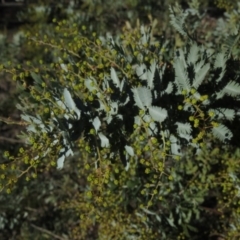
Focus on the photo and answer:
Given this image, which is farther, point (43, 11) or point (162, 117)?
point (43, 11)

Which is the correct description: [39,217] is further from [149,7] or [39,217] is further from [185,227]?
[149,7]

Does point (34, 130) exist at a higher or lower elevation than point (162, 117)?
lower

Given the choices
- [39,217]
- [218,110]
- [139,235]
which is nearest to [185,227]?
[139,235]

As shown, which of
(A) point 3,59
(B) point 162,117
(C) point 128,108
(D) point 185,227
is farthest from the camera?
Result: (A) point 3,59

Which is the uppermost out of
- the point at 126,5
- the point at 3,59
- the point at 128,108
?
the point at 128,108

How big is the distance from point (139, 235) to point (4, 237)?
2.00 m

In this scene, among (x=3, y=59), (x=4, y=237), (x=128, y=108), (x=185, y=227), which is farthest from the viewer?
(x=3, y=59)

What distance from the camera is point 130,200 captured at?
3.34 meters

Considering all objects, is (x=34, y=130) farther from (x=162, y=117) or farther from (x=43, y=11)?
(x=43, y=11)

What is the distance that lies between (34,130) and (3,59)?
308 cm

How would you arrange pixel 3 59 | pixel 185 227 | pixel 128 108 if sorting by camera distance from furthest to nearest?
pixel 3 59
pixel 185 227
pixel 128 108

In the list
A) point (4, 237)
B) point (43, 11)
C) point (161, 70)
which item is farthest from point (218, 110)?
point (43, 11)

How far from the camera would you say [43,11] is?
5.14 m

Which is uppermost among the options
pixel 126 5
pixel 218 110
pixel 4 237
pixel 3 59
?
pixel 218 110
